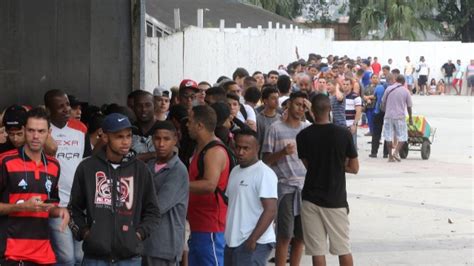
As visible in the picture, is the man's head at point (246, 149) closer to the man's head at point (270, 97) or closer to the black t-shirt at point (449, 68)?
the man's head at point (270, 97)

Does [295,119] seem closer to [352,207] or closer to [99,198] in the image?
[99,198]

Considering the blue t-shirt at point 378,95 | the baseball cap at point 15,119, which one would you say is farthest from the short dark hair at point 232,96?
the blue t-shirt at point 378,95

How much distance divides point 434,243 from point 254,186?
17.7 ft

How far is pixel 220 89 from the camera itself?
1106cm

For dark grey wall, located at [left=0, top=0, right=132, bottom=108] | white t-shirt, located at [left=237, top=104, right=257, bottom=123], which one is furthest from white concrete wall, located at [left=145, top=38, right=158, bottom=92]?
white t-shirt, located at [left=237, top=104, right=257, bottom=123]

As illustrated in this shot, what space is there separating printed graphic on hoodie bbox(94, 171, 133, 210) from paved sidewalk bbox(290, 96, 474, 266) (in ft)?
16.9

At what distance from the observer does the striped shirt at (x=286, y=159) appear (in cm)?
1009

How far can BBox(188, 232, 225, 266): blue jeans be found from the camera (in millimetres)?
8250

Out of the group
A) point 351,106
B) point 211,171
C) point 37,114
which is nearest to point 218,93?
point 211,171

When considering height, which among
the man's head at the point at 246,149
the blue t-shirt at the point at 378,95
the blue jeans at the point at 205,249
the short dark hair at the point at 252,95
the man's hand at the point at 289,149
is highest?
the short dark hair at the point at 252,95

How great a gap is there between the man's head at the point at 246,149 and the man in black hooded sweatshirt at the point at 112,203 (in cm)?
139

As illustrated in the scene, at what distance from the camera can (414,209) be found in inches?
611

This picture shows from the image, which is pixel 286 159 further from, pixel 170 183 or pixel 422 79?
pixel 422 79

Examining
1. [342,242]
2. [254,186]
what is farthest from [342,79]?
[254,186]
